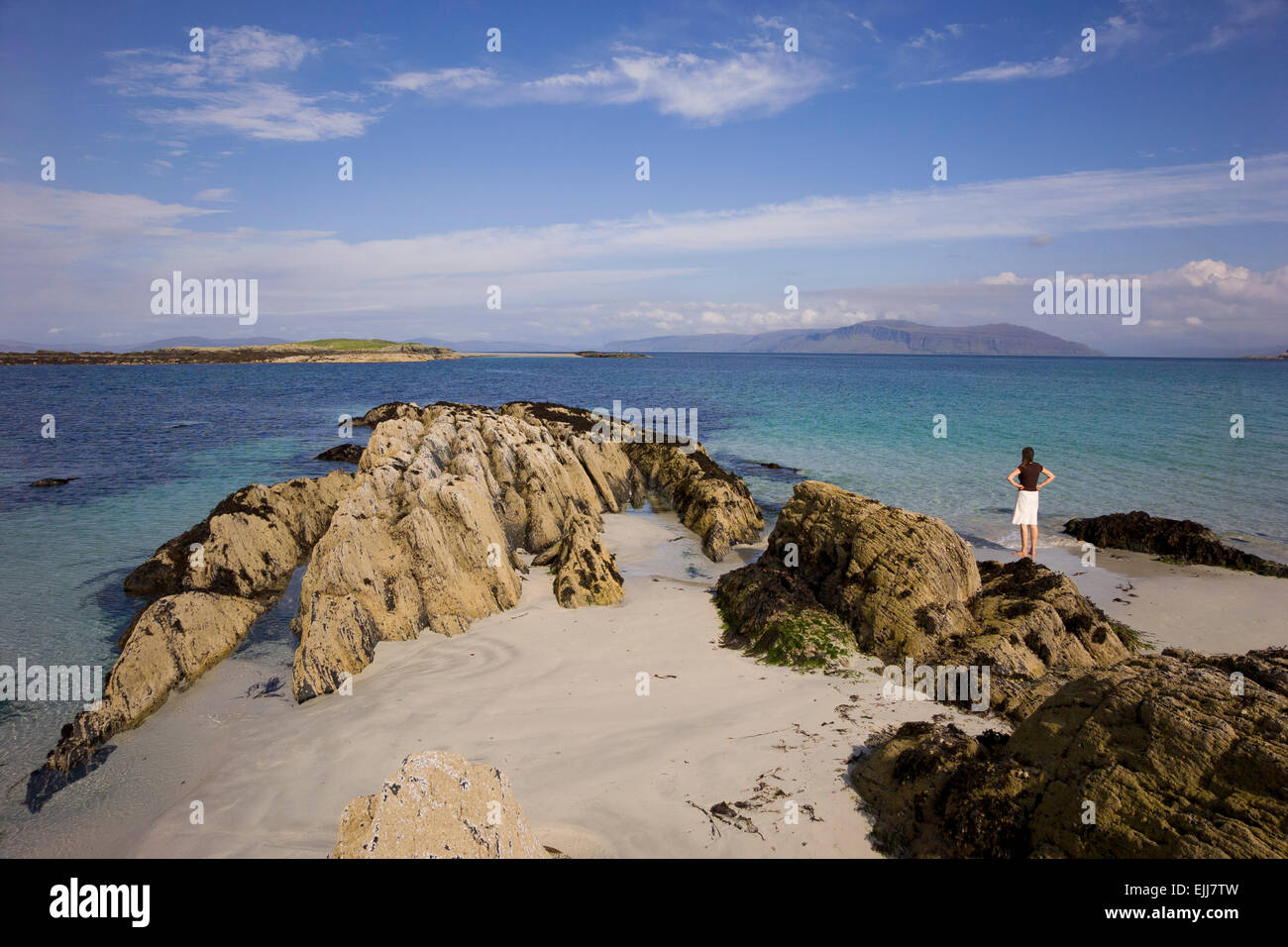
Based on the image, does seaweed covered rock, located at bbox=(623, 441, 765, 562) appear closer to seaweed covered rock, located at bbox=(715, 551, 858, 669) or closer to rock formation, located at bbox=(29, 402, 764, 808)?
rock formation, located at bbox=(29, 402, 764, 808)

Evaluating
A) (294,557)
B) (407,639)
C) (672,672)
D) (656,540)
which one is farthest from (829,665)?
(294,557)

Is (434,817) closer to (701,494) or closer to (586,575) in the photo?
(586,575)

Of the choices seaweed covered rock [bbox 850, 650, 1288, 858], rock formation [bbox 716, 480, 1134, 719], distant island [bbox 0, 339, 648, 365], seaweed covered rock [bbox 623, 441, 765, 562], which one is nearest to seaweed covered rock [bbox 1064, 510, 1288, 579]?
rock formation [bbox 716, 480, 1134, 719]

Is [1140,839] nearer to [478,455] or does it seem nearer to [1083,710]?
[1083,710]

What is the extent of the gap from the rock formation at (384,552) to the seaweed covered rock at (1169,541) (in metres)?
9.80

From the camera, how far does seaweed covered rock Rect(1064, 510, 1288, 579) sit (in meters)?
16.2

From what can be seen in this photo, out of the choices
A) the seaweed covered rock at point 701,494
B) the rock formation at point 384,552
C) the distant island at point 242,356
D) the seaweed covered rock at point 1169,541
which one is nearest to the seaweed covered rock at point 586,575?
the rock formation at point 384,552

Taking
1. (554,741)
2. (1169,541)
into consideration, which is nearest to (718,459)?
(1169,541)

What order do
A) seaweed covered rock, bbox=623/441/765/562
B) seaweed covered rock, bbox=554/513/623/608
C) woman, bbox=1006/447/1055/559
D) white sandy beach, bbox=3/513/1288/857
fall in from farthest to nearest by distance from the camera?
seaweed covered rock, bbox=623/441/765/562, woman, bbox=1006/447/1055/559, seaweed covered rock, bbox=554/513/623/608, white sandy beach, bbox=3/513/1288/857

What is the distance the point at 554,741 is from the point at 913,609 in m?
6.24

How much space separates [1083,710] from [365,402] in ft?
220

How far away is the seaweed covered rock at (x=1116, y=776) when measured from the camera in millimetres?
4922

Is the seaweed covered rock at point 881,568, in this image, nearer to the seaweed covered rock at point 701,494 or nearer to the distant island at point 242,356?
the seaweed covered rock at point 701,494

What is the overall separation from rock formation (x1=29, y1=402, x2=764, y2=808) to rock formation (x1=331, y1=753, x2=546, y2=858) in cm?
623
